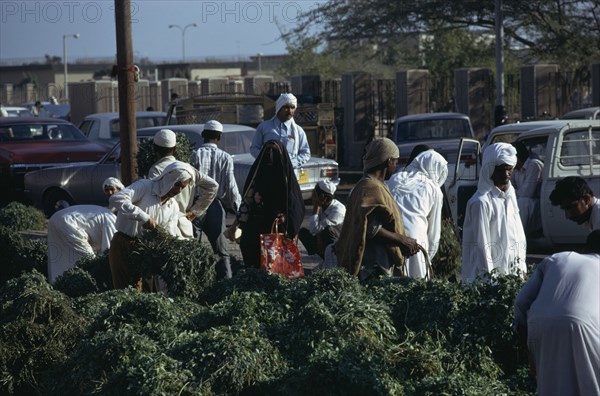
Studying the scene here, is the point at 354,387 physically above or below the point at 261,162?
below

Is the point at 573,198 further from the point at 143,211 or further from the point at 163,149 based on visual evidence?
the point at 163,149

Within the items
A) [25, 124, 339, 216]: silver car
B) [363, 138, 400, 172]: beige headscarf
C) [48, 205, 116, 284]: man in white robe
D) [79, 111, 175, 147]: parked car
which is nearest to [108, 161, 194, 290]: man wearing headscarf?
[48, 205, 116, 284]: man in white robe

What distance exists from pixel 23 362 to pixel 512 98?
24742mm

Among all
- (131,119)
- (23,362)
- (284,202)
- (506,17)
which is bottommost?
(23,362)

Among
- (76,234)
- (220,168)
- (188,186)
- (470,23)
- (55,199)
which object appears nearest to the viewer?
(188,186)

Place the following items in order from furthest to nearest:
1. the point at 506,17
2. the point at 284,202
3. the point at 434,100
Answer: the point at 506,17, the point at 434,100, the point at 284,202

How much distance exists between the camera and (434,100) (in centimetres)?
2928

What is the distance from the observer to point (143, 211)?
8.09 metres

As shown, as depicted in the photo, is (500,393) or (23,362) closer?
(500,393)

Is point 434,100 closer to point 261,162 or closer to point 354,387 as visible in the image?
point 261,162

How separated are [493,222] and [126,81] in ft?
15.0

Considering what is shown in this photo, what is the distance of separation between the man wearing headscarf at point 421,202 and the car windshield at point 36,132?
13.8 metres

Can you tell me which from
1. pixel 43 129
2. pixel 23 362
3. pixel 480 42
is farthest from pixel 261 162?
pixel 480 42

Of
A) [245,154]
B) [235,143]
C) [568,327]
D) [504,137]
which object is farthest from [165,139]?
[235,143]
